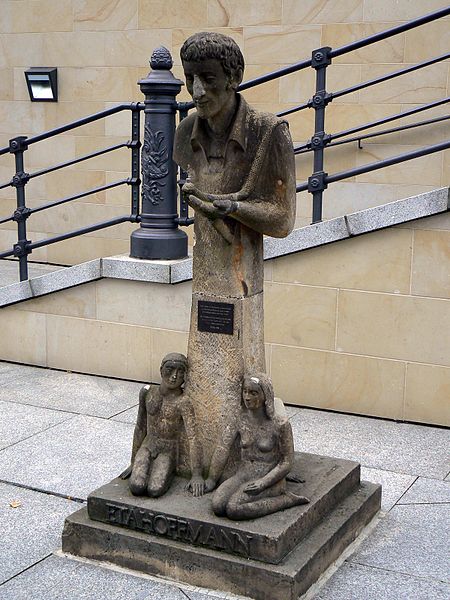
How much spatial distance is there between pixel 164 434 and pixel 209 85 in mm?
1901

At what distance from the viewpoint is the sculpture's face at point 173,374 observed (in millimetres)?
5367

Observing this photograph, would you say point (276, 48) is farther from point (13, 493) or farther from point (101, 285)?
point (13, 493)

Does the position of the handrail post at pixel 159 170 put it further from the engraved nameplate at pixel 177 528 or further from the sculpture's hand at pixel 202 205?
the engraved nameplate at pixel 177 528

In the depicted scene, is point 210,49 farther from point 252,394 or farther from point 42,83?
point 42,83

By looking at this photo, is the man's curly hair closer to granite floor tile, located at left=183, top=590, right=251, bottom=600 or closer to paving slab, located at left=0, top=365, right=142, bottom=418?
granite floor tile, located at left=183, top=590, right=251, bottom=600

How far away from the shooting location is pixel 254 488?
5027 mm

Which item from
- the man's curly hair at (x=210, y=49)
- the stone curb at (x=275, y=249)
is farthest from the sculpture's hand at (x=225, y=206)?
the stone curb at (x=275, y=249)

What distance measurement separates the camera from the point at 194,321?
17.7 ft

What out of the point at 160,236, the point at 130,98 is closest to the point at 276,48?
the point at 130,98

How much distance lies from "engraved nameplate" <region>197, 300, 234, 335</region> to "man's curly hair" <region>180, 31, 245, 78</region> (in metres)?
1.23

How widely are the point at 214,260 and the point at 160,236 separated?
296 centimetres

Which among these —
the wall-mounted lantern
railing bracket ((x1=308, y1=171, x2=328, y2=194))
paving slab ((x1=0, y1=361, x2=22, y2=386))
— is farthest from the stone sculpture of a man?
the wall-mounted lantern

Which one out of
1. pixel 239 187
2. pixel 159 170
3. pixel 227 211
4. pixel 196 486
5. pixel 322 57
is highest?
pixel 322 57

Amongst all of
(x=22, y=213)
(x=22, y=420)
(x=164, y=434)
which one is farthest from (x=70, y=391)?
(x=164, y=434)
